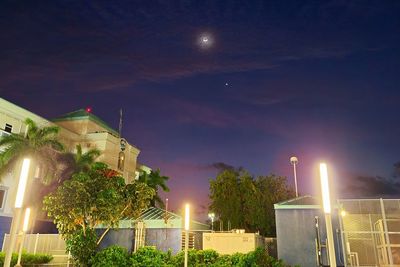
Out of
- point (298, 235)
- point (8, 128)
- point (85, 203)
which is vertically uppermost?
point (8, 128)

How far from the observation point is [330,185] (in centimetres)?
723

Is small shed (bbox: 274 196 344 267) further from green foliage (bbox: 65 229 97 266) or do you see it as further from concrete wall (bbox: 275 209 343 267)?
green foliage (bbox: 65 229 97 266)

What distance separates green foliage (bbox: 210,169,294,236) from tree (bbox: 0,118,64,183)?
18.6 m

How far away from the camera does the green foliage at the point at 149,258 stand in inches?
687

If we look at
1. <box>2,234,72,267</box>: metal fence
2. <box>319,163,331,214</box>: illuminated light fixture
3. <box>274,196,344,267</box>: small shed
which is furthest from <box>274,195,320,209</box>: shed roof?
<box>2,234,72,267</box>: metal fence

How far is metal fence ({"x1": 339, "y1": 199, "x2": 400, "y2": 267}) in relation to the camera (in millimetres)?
13133

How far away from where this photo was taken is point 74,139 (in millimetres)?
37188

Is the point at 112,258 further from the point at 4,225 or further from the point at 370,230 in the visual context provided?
the point at 4,225

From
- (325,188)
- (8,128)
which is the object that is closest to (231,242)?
(325,188)

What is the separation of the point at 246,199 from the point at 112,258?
2290 cm

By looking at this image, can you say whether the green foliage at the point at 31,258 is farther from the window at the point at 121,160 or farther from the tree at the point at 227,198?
the tree at the point at 227,198

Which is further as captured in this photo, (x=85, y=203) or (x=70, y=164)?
(x=70, y=164)

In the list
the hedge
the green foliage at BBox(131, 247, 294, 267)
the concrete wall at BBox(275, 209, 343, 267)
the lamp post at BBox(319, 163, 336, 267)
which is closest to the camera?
the lamp post at BBox(319, 163, 336, 267)

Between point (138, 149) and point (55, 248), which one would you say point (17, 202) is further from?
point (138, 149)
